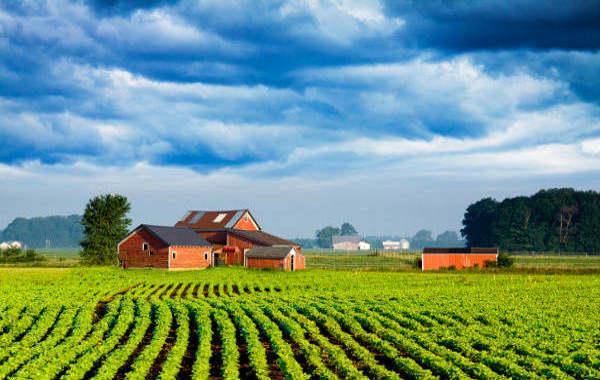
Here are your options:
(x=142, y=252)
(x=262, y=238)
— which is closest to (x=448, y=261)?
(x=262, y=238)

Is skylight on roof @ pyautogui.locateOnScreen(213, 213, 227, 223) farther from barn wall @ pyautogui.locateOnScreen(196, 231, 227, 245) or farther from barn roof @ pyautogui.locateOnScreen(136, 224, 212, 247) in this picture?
barn roof @ pyautogui.locateOnScreen(136, 224, 212, 247)

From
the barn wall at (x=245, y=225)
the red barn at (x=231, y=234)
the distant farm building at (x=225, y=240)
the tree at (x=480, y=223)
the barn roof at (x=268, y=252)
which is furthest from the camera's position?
the tree at (x=480, y=223)

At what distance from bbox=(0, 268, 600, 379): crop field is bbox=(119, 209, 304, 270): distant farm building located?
27817mm

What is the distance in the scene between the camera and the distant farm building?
67.3 m

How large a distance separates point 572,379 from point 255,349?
10.5 metres

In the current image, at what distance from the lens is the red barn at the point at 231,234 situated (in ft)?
234

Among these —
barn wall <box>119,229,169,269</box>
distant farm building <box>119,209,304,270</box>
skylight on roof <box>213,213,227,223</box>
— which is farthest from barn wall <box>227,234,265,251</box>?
barn wall <box>119,229,169,269</box>

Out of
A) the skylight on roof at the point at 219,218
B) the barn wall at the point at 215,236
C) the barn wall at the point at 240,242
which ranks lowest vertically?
the barn wall at the point at 240,242

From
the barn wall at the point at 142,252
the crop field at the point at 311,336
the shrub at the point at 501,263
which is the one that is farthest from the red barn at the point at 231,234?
the crop field at the point at 311,336

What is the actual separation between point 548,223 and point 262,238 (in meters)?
97.3

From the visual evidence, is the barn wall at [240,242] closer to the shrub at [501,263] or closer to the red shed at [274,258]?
the red shed at [274,258]

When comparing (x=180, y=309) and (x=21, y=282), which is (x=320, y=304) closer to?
(x=180, y=309)

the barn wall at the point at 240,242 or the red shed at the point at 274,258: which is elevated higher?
the barn wall at the point at 240,242

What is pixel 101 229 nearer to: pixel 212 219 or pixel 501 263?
pixel 212 219
